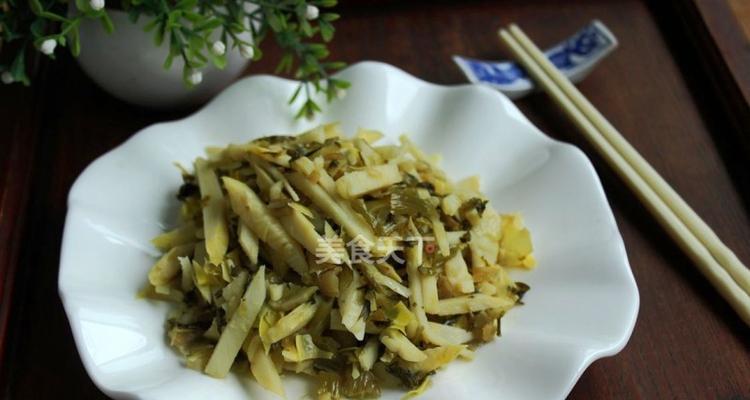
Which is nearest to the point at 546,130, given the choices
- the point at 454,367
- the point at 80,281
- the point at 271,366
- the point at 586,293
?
the point at 586,293

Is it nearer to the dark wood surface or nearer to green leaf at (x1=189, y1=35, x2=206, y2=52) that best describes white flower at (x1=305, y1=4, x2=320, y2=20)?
green leaf at (x1=189, y1=35, x2=206, y2=52)

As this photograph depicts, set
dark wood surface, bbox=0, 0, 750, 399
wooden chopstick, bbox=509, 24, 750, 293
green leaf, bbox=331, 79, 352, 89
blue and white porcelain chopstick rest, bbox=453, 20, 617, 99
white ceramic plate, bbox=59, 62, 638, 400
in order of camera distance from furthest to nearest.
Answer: blue and white porcelain chopstick rest, bbox=453, 20, 617, 99 < green leaf, bbox=331, 79, 352, 89 < wooden chopstick, bbox=509, 24, 750, 293 < dark wood surface, bbox=0, 0, 750, 399 < white ceramic plate, bbox=59, 62, 638, 400

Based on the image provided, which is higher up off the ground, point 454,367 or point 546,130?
point 454,367

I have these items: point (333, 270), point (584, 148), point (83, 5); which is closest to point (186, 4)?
point (83, 5)

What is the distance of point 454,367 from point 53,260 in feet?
2.36

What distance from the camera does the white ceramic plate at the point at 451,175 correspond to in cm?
100

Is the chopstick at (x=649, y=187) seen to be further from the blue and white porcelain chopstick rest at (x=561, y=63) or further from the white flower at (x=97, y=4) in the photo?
the white flower at (x=97, y=4)

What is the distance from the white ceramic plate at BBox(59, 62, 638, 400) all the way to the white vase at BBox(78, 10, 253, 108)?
0.09 metres

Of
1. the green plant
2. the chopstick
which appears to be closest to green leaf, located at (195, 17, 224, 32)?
the green plant

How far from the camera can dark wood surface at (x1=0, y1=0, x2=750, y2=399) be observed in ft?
3.70

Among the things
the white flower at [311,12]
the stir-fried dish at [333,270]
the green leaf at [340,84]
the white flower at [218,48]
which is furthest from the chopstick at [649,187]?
the white flower at [218,48]

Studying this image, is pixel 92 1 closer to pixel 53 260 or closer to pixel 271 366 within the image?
pixel 53 260

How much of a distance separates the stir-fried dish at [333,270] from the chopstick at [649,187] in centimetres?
31

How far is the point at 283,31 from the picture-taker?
4.29 feet
